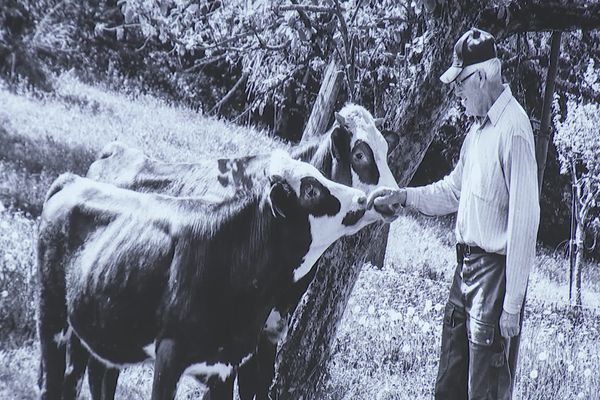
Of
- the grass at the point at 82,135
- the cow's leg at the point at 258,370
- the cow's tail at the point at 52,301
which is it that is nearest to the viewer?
the cow's tail at the point at 52,301

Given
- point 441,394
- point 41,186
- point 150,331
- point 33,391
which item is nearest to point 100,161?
point 33,391

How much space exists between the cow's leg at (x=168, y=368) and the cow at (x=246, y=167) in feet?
2.59

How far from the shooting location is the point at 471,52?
12.7 feet

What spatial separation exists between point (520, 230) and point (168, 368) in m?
1.80

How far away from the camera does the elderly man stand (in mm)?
3707

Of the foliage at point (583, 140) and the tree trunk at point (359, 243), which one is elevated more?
the foliage at point (583, 140)

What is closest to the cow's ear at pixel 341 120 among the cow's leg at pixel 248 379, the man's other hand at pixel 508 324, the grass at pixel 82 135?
the cow's leg at pixel 248 379

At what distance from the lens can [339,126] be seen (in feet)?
16.9

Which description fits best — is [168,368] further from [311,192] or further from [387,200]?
[387,200]

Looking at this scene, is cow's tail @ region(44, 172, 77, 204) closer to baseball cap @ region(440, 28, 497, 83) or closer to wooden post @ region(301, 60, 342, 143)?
baseball cap @ region(440, 28, 497, 83)

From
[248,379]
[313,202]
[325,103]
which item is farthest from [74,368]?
[325,103]

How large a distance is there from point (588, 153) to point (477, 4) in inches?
312

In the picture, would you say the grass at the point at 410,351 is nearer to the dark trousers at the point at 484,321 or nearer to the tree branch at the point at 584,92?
the dark trousers at the point at 484,321

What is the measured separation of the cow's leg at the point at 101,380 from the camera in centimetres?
471
